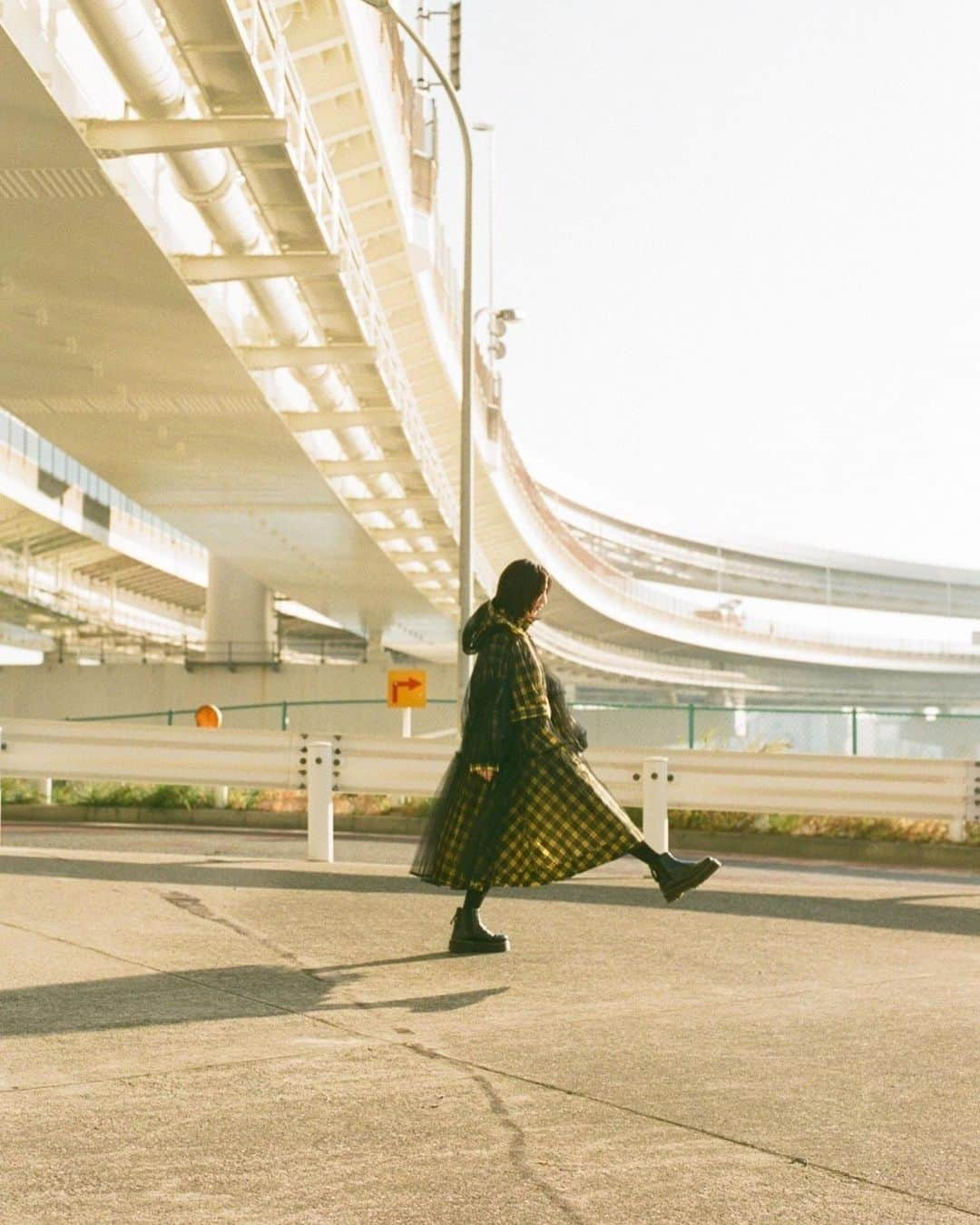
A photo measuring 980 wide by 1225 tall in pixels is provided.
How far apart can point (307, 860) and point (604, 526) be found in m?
89.8

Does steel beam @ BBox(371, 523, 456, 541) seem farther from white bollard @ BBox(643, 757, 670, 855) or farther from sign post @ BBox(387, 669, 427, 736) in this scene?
white bollard @ BBox(643, 757, 670, 855)

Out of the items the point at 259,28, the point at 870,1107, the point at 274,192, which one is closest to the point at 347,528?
the point at 274,192

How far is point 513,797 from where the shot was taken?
7.53 meters

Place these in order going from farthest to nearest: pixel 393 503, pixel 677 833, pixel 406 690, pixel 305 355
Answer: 1. pixel 393 503
2. pixel 406 690
3. pixel 305 355
4. pixel 677 833

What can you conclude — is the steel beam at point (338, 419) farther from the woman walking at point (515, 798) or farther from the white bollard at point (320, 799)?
the woman walking at point (515, 798)

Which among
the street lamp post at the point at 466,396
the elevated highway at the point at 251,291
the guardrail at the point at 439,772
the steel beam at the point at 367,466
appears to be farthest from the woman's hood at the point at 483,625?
the steel beam at the point at 367,466

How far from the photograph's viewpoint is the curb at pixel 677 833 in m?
15.5

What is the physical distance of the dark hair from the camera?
305 inches

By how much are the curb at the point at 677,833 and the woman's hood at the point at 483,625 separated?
8.76 meters

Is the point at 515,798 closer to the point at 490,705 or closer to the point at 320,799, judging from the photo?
the point at 490,705

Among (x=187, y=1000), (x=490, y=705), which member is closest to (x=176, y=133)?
(x=490, y=705)

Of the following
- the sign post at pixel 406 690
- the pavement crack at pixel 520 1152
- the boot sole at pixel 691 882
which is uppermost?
the sign post at pixel 406 690

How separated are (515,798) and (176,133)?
26.2 feet

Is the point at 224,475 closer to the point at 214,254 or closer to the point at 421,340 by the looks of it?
the point at 421,340
